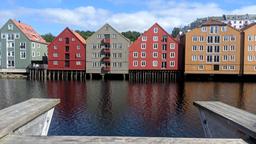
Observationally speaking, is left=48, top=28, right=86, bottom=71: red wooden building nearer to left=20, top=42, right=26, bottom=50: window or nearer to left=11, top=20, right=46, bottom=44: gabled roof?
left=20, top=42, right=26, bottom=50: window

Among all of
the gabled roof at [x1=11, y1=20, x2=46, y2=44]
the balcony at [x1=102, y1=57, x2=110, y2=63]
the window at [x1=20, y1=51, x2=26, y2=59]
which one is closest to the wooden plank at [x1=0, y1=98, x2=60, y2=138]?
the balcony at [x1=102, y1=57, x2=110, y2=63]

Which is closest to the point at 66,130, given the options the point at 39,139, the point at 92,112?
the point at 92,112

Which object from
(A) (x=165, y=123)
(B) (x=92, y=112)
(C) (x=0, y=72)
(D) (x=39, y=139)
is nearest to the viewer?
(D) (x=39, y=139)

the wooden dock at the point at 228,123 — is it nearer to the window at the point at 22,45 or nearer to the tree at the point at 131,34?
the window at the point at 22,45

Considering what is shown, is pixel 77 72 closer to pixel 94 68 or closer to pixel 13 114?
pixel 94 68

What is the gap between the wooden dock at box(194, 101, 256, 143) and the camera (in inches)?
315

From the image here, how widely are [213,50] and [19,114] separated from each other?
228 ft

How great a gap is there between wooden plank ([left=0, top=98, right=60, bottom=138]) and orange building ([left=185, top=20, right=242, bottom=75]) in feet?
212

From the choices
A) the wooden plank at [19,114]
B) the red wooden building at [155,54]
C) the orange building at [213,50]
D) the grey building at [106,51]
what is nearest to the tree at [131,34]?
the grey building at [106,51]

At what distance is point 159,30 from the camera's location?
246 ft

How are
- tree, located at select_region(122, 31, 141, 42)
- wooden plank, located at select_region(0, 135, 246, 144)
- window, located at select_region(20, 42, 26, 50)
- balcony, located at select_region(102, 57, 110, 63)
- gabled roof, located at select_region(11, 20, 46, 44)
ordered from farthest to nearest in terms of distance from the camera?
tree, located at select_region(122, 31, 141, 42) < gabled roof, located at select_region(11, 20, 46, 44) < window, located at select_region(20, 42, 26, 50) < balcony, located at select_region(102, 57, 110, 63) < wooden plank, located at select_region(0, 135, 246, 144)

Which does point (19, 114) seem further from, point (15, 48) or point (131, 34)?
point (131, 34)

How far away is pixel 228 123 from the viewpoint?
9.32 meters

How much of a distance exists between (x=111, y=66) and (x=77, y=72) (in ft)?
34.2
